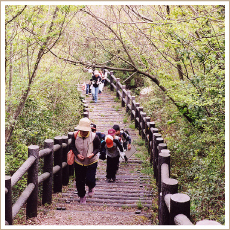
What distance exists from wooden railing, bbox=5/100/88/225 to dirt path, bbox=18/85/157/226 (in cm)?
23

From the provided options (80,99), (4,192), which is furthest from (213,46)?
(80,99)

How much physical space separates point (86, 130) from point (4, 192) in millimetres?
1951

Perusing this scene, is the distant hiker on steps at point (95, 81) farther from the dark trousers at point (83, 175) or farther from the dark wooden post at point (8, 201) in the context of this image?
the dark wooden post at point (8, 201)

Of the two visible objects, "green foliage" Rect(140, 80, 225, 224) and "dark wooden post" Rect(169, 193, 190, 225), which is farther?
"green foliage" Rect(140, 80, 225, 224)

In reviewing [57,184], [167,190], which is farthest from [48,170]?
[167,190]

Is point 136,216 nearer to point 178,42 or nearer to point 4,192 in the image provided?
point 4,192

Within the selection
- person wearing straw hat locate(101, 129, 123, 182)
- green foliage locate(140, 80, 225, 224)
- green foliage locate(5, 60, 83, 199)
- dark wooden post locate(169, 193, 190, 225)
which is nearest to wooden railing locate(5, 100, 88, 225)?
person wearing straw hat locate(101, 129, 123, 182)

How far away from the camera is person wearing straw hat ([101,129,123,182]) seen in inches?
259

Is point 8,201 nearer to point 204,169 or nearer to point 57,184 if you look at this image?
point 57,184

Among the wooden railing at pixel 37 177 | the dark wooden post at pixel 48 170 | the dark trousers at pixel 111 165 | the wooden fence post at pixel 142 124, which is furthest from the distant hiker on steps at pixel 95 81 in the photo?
the dark wooden post at pixel 48 170

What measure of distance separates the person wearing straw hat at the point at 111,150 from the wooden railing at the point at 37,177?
0.89 m

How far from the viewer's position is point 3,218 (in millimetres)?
3307

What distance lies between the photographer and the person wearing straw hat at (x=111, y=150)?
6.58 m

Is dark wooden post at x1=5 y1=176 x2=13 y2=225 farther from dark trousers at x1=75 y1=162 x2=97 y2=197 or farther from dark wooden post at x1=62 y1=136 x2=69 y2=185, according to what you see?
dark wooden post at x1=62 y1=136 x2=69 y2=185
